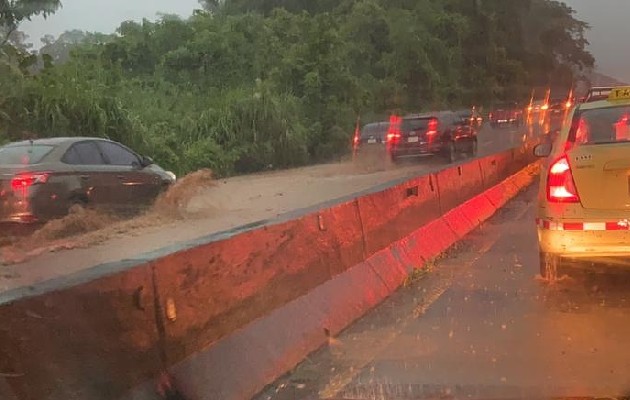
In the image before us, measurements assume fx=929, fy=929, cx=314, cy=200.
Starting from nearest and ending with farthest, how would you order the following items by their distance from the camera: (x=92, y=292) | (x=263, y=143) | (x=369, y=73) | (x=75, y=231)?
(x=92, y=292), (x=75, y=231), (x=263, y=143), (x=369, y=73)

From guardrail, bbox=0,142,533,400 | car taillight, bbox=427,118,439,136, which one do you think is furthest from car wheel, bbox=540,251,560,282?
car taillight, bbox=427,118,439,136

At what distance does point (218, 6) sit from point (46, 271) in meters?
47.0

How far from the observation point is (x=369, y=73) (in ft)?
179

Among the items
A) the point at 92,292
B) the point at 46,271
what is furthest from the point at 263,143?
the point at 92,292

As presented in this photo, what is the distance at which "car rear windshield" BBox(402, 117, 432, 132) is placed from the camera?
30.8m

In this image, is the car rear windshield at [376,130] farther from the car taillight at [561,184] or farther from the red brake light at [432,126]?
the car taillight at [561,184]

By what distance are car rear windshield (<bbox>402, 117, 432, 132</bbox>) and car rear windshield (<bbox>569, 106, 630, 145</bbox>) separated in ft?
72.7

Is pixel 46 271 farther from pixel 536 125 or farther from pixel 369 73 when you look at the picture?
pixel 536 125

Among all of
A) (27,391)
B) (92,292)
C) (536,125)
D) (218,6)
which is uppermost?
(218,6)

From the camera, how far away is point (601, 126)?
27.9ft

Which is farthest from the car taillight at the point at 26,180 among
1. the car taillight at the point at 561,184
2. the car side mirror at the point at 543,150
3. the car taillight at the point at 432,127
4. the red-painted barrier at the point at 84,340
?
the car taillight at the point at 432,127

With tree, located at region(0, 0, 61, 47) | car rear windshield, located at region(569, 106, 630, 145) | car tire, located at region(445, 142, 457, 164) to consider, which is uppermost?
tree, located at region(0, 0, 61, 47)

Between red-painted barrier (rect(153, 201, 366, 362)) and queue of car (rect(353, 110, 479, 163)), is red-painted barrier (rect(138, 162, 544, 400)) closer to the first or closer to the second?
red-painted barrier (rect(153, 201, 366, 362))

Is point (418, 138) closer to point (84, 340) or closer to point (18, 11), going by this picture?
point (18, 11)
